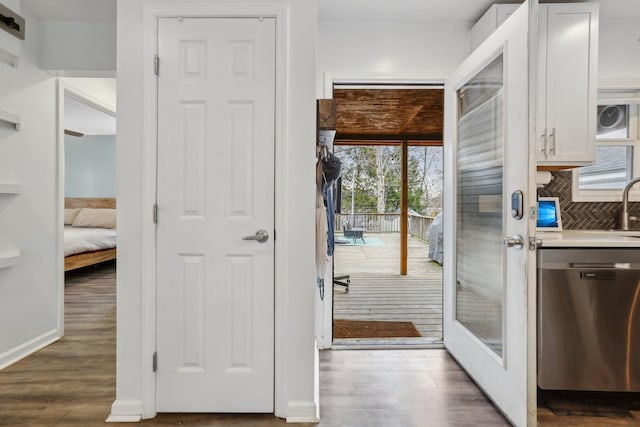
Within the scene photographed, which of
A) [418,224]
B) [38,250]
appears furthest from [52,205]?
[418,224]

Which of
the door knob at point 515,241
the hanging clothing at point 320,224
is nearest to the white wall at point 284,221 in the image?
the hanging clothing at point 320,224

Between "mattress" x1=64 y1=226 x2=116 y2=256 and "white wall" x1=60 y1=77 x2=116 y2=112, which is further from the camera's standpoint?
"mattress" x1=64 y1=226 x2=116 y2=256

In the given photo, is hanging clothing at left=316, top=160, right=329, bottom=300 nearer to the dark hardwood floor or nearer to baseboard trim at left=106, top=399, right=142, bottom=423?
the dark hardwood floor

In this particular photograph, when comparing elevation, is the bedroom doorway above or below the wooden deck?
above

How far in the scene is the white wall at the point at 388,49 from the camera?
3.00m

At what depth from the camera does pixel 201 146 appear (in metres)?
2.00

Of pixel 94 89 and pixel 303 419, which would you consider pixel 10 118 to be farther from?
pixel 303 419

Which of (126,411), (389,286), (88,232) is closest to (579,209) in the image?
(389,286)

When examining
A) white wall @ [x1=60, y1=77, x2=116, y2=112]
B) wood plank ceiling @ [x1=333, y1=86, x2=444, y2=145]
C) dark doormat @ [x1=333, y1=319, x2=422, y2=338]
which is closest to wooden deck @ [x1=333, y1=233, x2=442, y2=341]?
dark doormat @ [x1=333, y1=319, x2=422, y2=338]

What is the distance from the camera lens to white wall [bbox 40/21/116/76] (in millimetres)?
3051

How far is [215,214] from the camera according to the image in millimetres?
2016

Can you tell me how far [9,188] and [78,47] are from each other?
4.10 feet

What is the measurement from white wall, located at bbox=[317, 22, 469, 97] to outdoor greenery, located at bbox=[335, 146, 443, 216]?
4.04 m

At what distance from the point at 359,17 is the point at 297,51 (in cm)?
122
